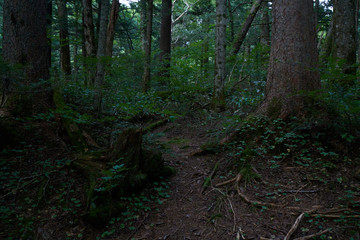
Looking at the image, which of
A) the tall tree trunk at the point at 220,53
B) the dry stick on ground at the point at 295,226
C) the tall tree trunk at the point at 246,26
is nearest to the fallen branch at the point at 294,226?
the dry stick on ground at the point at 295,226

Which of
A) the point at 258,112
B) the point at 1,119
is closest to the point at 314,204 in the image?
the point at 258,112

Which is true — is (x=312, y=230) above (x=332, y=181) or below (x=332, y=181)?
below

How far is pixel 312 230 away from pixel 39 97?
Result: 5.60m

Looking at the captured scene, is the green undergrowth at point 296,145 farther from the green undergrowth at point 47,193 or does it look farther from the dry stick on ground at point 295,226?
the green undergrowth at point 47,193

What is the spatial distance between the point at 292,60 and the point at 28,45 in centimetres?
573

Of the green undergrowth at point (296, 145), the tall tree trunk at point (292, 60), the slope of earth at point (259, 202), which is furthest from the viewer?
the tall tree trunk at point (292, 60)

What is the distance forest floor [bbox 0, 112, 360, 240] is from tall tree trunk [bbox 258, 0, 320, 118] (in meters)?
0.91

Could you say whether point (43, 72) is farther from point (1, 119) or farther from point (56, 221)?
point (56, 221)

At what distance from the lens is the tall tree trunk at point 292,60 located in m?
4.51

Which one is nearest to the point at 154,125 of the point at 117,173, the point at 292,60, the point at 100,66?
the point at 100,66

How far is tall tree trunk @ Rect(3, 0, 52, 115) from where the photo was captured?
15.6 ft

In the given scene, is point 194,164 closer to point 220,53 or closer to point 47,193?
point 47,193

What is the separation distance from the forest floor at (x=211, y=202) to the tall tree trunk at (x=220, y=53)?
3927mm

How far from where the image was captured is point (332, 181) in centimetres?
338
